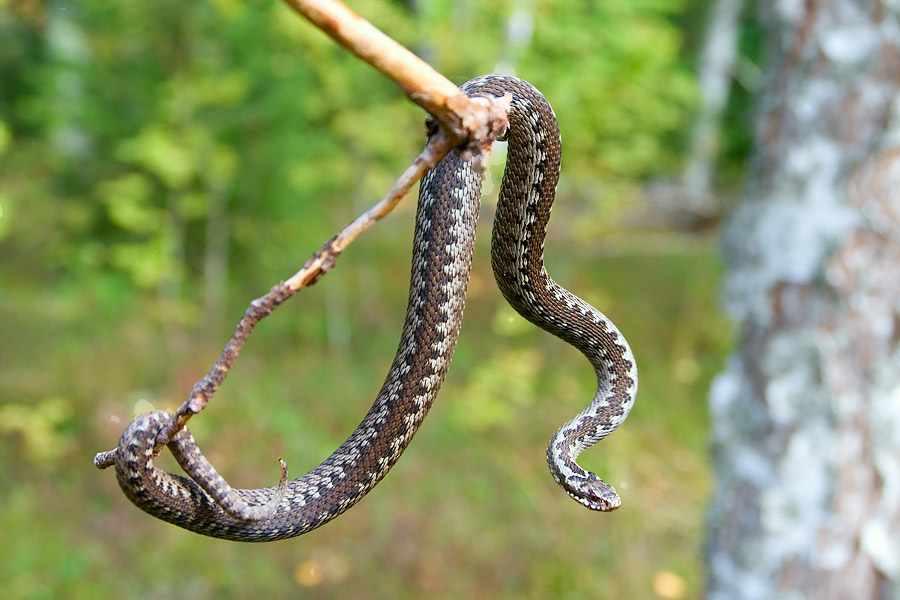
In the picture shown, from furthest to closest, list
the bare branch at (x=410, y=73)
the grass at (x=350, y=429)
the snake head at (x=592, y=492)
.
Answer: the grass at (x=350, y=429) < the snake head at (x=592, y=492) < the bare branch at (x=410, y=73)

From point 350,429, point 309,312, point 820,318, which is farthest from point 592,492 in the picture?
point 309,312

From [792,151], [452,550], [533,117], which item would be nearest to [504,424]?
[452,550]

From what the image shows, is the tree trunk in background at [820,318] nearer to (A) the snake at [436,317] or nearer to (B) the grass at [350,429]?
(B) the grass at [350,429]

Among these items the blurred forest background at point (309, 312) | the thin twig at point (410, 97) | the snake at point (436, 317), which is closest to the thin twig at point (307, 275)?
the thin twig at point (410, 97)

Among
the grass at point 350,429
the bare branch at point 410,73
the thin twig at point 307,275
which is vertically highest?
the bare branch at point 410,73

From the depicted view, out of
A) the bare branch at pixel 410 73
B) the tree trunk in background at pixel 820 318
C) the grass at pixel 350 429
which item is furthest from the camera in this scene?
the grass at pixel 350 429

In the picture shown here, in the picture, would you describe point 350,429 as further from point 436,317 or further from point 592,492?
point 436,317

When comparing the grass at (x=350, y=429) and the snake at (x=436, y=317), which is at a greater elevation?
the snake at (x=436, y=317)
